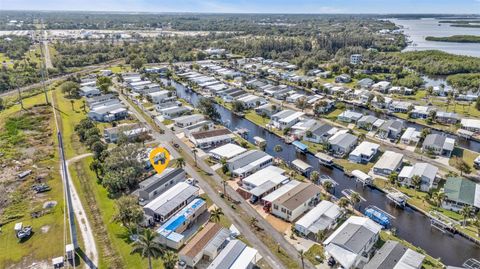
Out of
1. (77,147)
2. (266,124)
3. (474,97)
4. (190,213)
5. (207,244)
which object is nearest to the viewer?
(207,244)

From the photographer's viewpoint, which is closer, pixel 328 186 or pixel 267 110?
pixel 328 186

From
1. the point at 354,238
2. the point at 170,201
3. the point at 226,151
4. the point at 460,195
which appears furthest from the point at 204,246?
the point at 460,195

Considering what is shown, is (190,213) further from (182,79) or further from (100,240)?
(182,79)

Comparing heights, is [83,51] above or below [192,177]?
above

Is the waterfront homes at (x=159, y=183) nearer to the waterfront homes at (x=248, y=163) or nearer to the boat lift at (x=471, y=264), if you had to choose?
the waterfront homes at (x=248, y=163)

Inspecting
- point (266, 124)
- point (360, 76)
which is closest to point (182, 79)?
point (266, 124)

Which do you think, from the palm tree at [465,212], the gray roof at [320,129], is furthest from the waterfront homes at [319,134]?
the palm tree at [465,212]

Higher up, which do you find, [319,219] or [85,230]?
[319,219]

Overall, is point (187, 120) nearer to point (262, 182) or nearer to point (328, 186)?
point (262, 182)
